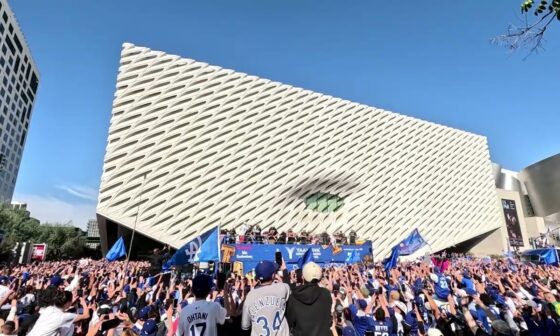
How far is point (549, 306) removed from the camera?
5.05m

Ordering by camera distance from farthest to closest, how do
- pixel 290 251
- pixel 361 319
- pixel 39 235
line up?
pixel 39 235 < pixel 290 251 < pixel 361 319

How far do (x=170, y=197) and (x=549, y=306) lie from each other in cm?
2973

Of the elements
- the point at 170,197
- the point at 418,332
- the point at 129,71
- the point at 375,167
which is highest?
the point at 129,71

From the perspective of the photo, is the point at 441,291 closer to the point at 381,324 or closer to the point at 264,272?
the point at 381,324

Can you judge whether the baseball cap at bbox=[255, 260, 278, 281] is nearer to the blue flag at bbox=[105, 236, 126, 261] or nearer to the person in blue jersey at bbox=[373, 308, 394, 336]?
the person in blue jersey at bbox=[373, 308, 394, 336]

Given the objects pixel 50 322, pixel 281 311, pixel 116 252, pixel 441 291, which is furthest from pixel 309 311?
pixel 116 252

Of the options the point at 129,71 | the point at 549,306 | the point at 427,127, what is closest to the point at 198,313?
the point at 549,306

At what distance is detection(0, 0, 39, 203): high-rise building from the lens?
6072cm

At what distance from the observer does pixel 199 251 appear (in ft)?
32.4

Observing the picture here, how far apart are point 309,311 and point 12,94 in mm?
83228

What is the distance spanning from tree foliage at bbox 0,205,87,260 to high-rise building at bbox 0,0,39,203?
19442 millimetres

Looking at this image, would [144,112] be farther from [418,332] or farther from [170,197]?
[418,332]

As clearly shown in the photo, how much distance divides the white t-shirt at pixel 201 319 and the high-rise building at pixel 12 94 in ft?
226

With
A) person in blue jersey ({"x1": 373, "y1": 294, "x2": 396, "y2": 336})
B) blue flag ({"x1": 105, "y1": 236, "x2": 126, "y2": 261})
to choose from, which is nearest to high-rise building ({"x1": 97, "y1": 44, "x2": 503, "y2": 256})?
blue flag ({"x1": 105, "y1": 236, "x2": 126, "y2": 261})
